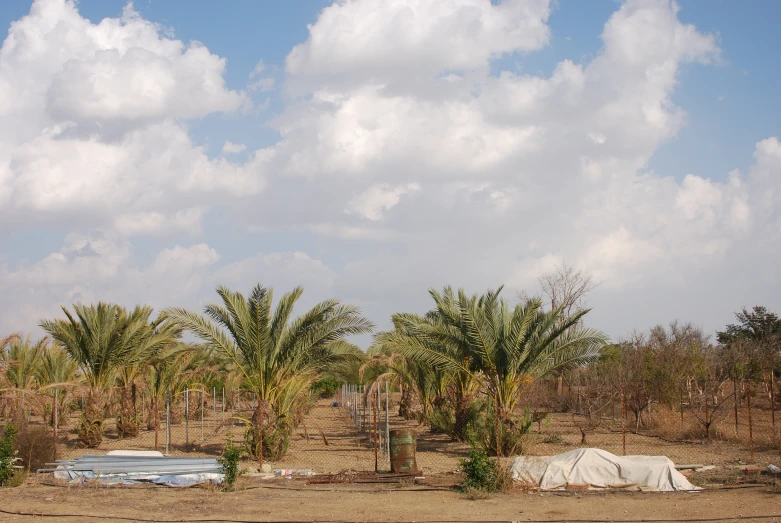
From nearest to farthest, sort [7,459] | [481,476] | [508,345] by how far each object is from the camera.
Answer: [481,476], [7,459], [508,345]

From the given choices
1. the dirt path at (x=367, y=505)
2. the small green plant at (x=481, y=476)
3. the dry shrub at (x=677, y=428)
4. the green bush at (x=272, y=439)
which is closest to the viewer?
the dirt path at (x=367, y=505)

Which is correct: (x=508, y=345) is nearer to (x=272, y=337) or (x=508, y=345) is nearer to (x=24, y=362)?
(x=272, y=337)

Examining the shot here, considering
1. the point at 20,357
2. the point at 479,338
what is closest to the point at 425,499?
the point at 479,338

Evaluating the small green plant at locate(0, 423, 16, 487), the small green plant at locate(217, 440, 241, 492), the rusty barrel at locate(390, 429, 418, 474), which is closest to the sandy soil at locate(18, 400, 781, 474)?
the rusty barrel at locate(390, 429, 418, 474)

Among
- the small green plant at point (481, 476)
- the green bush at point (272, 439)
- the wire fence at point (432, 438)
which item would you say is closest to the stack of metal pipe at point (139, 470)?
the wire fence at point (432, 438)

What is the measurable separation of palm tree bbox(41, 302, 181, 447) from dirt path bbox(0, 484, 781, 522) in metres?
6.80

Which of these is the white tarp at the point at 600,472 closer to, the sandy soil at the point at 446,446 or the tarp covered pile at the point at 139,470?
the sandy soil at the point at 446,446

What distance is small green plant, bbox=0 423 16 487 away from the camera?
43.2ft

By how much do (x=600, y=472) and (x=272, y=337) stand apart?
794 centimetres

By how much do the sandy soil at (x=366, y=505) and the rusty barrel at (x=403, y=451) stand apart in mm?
1144

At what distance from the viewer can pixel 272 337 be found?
16.7 metres

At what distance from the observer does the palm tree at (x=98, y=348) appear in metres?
19.6

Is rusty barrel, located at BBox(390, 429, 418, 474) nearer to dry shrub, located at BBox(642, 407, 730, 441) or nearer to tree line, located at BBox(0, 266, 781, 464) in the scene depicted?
tree line, located at BBox(0, 266, 781, 464)

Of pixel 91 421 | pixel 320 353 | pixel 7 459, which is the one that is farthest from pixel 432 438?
pixel 7 459
